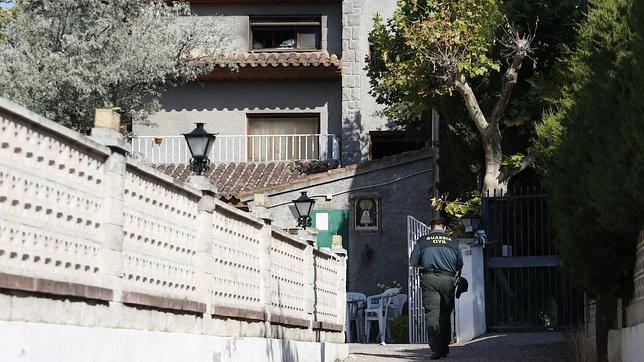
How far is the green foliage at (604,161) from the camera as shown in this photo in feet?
36.7

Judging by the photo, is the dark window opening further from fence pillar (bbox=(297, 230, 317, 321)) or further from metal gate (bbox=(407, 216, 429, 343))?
fence pillar (bbox=(297, 230, 317, 321))

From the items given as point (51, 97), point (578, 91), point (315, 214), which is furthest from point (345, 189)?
point (578, 91)

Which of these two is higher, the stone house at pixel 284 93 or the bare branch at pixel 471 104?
the stone house at pixel 284 93

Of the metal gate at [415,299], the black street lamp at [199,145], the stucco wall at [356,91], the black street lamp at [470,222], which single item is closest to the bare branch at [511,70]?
the black street lamp at [470,222]

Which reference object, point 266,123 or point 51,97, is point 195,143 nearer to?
point 51,97

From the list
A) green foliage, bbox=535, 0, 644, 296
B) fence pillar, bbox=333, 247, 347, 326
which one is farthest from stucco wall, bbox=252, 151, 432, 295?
green foliage, bbox=535, 0, 644, 296

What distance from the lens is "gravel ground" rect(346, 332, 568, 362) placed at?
17.0 m

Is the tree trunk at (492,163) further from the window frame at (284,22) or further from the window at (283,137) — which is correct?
the window frame at (284,22)

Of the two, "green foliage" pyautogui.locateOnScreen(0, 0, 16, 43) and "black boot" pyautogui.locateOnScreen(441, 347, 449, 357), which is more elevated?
"green foliage" pyautogui.locateOnScreen(0, 0, 16, 43)

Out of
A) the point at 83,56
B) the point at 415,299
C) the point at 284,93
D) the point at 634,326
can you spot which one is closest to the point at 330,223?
the point at 284,93

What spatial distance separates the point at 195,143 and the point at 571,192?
4.28 metres

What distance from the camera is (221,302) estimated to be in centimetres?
1222

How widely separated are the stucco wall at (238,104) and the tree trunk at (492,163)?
806 centimetres

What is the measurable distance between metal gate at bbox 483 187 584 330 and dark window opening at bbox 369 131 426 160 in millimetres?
8123
